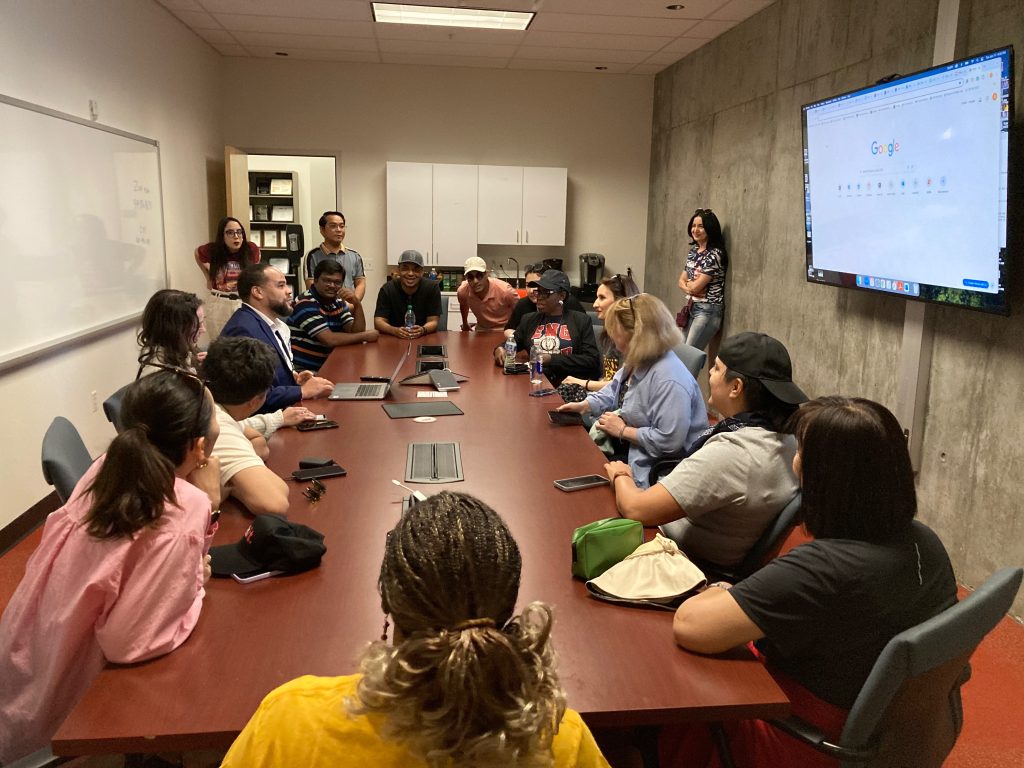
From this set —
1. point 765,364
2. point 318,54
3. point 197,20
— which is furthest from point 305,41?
point 765,364

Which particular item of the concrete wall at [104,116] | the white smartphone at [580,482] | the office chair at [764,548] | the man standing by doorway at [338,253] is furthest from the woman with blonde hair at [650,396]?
the man standing by doorway at [338,253]

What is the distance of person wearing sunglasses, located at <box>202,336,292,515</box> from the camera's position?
207cm

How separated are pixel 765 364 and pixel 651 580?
0.76 m

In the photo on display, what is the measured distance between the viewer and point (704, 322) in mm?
6289

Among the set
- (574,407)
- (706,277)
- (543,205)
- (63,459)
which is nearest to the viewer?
(63,459)

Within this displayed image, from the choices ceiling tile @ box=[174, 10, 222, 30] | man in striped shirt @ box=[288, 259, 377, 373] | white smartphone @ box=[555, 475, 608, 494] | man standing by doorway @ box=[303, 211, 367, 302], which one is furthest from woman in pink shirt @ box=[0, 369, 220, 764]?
ceiling tile @ box=[174, 10, 222, 30]

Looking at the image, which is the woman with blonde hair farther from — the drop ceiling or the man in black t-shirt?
the drop ceiling

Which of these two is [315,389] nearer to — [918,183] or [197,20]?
[918,183]

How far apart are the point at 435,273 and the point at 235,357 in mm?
5623

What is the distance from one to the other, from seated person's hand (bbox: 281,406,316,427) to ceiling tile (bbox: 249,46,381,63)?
17.5 feet

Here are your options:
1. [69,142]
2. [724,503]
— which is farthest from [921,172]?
[69,142]

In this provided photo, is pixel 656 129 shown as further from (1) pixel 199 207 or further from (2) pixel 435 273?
(1) pixel 199 207

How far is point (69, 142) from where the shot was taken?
14.1ft

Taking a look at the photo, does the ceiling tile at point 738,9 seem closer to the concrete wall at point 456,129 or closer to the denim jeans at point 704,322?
the denim jeans at point 704,322
